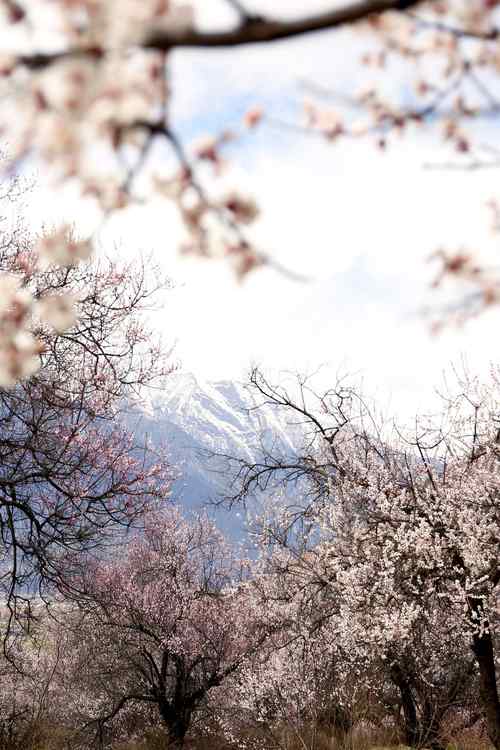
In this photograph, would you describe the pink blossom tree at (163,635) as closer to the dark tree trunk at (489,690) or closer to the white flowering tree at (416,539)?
the white flowering tree at (416,539)

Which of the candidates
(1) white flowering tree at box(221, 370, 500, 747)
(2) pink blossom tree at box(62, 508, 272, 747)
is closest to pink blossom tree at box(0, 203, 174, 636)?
(1) white flowering tree at box(221, 370, 500, 747)

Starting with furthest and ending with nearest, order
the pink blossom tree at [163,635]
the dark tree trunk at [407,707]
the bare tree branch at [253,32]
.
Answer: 1. the pink blossom tree at [163,635]
2. the dark tree trunk at [407,707]
3. the bare tree branch at [253,32]

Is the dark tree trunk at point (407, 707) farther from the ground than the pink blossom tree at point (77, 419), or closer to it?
closer to it

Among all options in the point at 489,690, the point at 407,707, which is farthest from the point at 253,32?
the point at 407,707

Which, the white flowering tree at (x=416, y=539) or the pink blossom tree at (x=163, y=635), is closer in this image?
the white flowering tree at (x=416, y=539)

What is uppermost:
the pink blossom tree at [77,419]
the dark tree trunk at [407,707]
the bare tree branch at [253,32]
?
the pink blossom tree at [77,419]

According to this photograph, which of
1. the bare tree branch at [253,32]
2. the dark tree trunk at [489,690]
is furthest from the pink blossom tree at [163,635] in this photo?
the bare tree branch at [253,32]

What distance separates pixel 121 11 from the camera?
111 centimetres

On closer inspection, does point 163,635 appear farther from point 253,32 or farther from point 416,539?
point 253,32

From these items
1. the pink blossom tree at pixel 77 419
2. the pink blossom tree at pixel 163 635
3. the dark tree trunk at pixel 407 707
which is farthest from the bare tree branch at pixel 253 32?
the pink blossom tree at pixel 163 635

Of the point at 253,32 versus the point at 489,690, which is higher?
the point at 253,32

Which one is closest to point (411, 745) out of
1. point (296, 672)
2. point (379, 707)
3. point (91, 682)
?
point (379, 707)

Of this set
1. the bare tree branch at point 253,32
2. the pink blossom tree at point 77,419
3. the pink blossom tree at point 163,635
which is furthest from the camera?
the pink blossom tree at point 163,635

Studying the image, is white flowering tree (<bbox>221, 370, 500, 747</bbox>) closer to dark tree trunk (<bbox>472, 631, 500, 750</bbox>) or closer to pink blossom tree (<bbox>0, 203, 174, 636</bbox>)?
dark tree trunk (<bbox>472, 631, 500, 750</bbox>)
